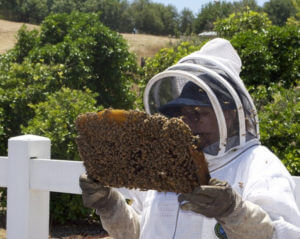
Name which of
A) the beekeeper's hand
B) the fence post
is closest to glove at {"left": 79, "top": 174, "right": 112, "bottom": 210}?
the beekeeper's hand

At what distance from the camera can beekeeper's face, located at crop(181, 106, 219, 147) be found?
1.80m

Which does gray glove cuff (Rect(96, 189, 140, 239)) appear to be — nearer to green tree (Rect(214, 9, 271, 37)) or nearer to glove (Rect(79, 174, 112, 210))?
glove (Rect(79, 174, 112, 210))

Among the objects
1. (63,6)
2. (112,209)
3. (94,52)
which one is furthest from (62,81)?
(63,6)

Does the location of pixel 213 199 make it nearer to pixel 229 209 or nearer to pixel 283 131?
pixel 229 209

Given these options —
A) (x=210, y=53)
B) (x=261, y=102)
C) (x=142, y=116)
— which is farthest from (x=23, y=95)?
(x=142, y=116)

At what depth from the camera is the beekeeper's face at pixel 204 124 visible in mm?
1797

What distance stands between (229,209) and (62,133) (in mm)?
3874

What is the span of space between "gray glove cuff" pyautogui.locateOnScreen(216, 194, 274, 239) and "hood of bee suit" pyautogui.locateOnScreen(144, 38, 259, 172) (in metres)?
0.28

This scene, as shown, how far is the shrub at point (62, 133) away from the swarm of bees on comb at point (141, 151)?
3471 millimetres

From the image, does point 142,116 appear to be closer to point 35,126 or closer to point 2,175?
point 2,175

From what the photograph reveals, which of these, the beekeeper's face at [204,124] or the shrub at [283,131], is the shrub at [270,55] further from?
the beekeeper's face at [204,124]

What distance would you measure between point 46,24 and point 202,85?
7.93m

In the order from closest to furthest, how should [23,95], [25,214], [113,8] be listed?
[25,214] → [23,95] → [113,8]

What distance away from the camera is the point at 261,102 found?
549 cm
